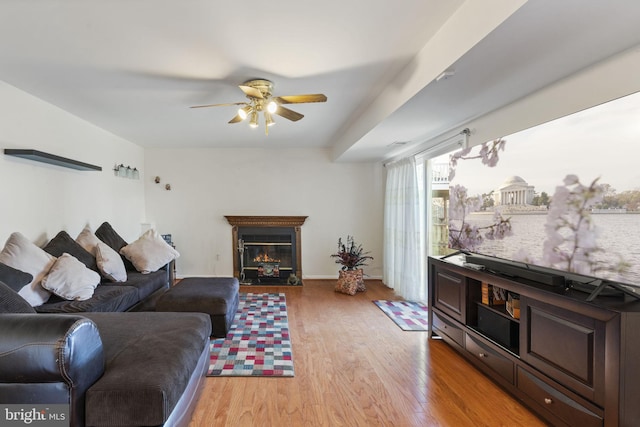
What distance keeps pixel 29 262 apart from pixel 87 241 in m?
1.02

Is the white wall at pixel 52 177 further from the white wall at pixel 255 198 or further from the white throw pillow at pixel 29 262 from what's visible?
the white wall at pixel 255 198

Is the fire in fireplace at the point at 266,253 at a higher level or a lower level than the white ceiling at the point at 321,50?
lower

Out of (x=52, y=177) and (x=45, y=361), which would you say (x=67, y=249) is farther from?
(x=45, y=361)

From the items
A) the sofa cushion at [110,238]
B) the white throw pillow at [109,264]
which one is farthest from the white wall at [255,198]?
the white throw pillow at [109,264]

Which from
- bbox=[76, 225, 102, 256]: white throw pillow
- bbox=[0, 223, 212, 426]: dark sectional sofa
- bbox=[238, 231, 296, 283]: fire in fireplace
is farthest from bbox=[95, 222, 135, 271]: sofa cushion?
bbox=[0, 223, 212, 426]: dark sectional sofa

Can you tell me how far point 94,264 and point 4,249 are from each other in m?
0.92

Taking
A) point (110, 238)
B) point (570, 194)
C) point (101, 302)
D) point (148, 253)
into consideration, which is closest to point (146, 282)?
point (148, 253)

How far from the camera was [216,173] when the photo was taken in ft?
18.9

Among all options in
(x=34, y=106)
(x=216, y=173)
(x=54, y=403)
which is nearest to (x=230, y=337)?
(x=54, y=403)

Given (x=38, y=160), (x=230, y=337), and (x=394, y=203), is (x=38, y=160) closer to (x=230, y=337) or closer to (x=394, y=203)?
(x=230, y=337)

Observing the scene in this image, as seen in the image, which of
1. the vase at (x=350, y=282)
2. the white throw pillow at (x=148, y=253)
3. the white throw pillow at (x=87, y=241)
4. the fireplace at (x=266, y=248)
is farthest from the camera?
the fireplace at (x=266, y=248)

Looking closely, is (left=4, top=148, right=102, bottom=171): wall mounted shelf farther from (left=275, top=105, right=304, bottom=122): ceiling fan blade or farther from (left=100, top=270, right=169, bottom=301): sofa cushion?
(left=275, top=105, right=304, bottom=122): ceiling fan blade

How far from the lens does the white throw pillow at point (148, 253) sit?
4145 mm

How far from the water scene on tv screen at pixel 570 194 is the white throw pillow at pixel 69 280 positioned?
3.47 m
